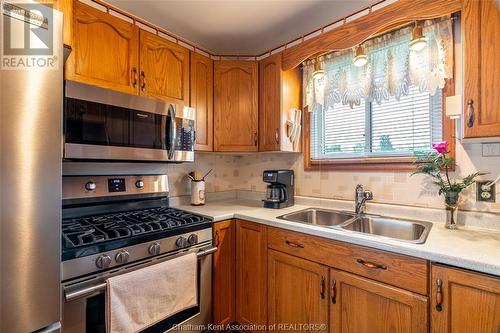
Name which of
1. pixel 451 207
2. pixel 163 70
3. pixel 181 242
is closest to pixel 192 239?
pixel 181 242

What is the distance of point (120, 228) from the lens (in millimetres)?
1309

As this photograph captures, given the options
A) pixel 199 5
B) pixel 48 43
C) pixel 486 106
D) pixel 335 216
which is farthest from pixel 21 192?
pixel 486 106

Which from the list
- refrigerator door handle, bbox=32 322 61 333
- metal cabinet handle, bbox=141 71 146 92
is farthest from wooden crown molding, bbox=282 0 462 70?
refrigerator door handle, bbox=32 322 61 333

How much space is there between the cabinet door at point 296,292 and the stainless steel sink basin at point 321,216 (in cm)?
36

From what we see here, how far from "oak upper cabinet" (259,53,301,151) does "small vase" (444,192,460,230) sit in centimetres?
110

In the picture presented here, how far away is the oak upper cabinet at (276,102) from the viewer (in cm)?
200

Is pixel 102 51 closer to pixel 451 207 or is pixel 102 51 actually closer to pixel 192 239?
pixel 192 239

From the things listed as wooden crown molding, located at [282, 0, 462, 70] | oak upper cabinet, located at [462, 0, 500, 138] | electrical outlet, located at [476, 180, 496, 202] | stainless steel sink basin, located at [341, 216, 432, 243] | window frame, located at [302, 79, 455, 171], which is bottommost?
stainless steel sink basin, located at [341, 216, 432, 243]

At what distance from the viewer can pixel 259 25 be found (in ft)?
6.40

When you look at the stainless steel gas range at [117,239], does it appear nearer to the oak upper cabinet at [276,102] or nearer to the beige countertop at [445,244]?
the beige countertop at [445,244]

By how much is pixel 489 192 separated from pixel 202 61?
2.11 meters

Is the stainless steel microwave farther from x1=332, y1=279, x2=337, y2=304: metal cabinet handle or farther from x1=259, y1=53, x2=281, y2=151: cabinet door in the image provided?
x1=332, y1=279, x2=337, y2=304: metal cabinet handle

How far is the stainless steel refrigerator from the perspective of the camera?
779mm

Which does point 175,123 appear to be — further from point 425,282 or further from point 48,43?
point 425,282
